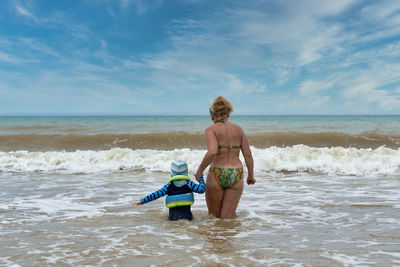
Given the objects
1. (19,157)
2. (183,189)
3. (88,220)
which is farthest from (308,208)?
(19,157)

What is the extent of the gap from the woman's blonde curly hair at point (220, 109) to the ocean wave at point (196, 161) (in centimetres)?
573

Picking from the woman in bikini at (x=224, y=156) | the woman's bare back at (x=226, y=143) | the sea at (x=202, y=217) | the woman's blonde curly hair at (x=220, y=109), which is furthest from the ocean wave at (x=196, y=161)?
the woman's blonde curly hair at (x=220, y=109)

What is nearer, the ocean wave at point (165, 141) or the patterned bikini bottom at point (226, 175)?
the patterned bikini bottom at point (226, 175)

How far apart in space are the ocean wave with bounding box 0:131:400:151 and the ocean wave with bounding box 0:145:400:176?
4.56m

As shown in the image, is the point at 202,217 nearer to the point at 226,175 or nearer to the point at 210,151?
the point at 226,175

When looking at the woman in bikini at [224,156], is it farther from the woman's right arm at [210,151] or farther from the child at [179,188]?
the child at [179,188]

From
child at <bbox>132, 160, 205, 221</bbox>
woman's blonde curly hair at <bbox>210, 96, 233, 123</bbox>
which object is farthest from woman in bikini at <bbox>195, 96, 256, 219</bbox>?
child at <bbox>132, 160, 205, 221</bbox>

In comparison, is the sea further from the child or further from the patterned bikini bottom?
the patterned bikini bottom

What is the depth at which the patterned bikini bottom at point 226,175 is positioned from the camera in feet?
14.9

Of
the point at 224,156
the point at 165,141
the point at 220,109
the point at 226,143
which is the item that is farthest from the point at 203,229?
the point at 165,141

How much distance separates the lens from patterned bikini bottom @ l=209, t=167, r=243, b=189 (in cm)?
453

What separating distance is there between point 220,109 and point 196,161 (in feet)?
22.3

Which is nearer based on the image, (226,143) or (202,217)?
(226,143)

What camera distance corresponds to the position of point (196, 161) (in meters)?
11.2
